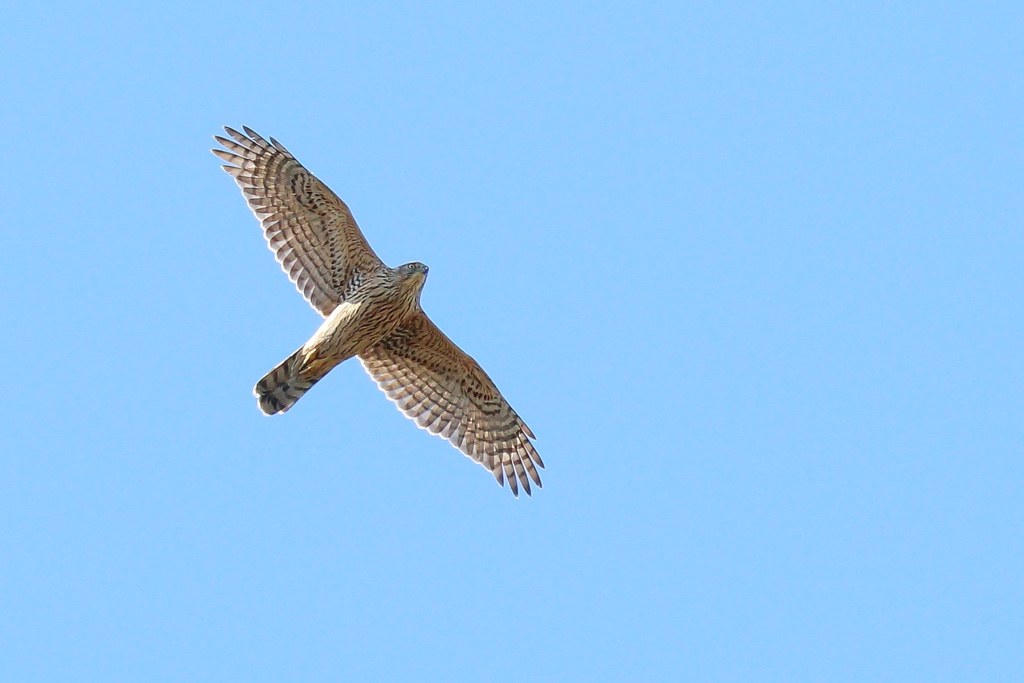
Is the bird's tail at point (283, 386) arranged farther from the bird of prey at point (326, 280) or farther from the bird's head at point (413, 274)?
the bird's head at point (413, 274)

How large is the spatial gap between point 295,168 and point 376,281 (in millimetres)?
1386

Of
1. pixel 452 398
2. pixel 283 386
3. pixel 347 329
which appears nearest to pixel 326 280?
pixel 347 329

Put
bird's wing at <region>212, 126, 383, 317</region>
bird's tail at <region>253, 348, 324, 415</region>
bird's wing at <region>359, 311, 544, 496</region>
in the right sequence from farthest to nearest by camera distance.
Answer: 1. bird's wing at <region>359, 311, 544, 496</region>
2. bird's wing at <region>212, 126, 383, 317</region>
3. bird's tail at <region>253, 348, 324, 415</region>

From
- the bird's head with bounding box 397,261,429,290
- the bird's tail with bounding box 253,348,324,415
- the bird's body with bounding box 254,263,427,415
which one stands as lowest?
the bird's tail with bounding box 253,348,324,415

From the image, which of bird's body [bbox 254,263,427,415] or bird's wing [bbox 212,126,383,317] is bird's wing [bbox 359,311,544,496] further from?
bird's wing [bbox 212,126,383,317]

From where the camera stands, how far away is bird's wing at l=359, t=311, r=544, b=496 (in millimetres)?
14750

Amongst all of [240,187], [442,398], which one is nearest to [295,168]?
[240,187]

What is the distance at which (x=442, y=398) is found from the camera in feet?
49.4

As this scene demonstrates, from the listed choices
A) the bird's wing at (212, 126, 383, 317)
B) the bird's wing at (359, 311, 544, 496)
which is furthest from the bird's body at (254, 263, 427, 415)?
the bird's wing at (359, 311, 544, 496)

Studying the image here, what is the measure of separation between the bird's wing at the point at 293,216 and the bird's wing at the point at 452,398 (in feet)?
3.29

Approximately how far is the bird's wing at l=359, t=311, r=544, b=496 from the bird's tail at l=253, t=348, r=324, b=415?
1.18 m

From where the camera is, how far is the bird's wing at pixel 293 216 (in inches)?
552

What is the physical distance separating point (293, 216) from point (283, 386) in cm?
170

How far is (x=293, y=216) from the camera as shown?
553 inches
